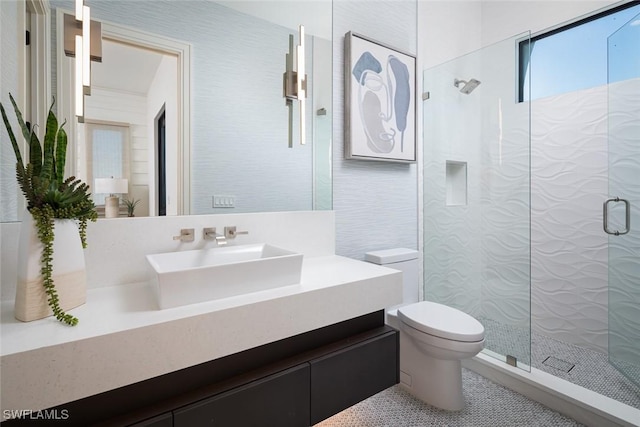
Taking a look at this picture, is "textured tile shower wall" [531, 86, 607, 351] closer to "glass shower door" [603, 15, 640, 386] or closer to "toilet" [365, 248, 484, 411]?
"glass shower door" [603, 15, 640, 386]

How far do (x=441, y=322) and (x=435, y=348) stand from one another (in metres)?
0.14

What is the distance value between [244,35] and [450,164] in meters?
1.69

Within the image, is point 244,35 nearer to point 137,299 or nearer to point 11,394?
point 137,299

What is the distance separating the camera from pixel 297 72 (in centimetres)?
167

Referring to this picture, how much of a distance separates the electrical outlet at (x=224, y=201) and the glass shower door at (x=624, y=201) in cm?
218

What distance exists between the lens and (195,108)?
1.41m

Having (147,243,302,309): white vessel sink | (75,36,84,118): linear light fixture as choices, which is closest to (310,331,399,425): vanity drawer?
(147,243,302,309): white vessel sink

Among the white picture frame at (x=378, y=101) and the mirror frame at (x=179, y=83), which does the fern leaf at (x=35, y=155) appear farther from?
the white picture frame at (x=378, y=101)

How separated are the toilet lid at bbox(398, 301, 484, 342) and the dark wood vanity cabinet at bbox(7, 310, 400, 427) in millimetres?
355

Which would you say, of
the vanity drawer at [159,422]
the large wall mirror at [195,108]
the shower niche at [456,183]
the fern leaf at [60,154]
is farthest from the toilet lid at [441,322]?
the fern leaf at [60,154]

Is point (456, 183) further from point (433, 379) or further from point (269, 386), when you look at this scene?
point (269, 386)

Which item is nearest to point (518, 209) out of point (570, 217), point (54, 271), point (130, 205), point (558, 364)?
point (570, 217)

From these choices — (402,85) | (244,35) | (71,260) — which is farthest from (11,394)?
(402,85)
